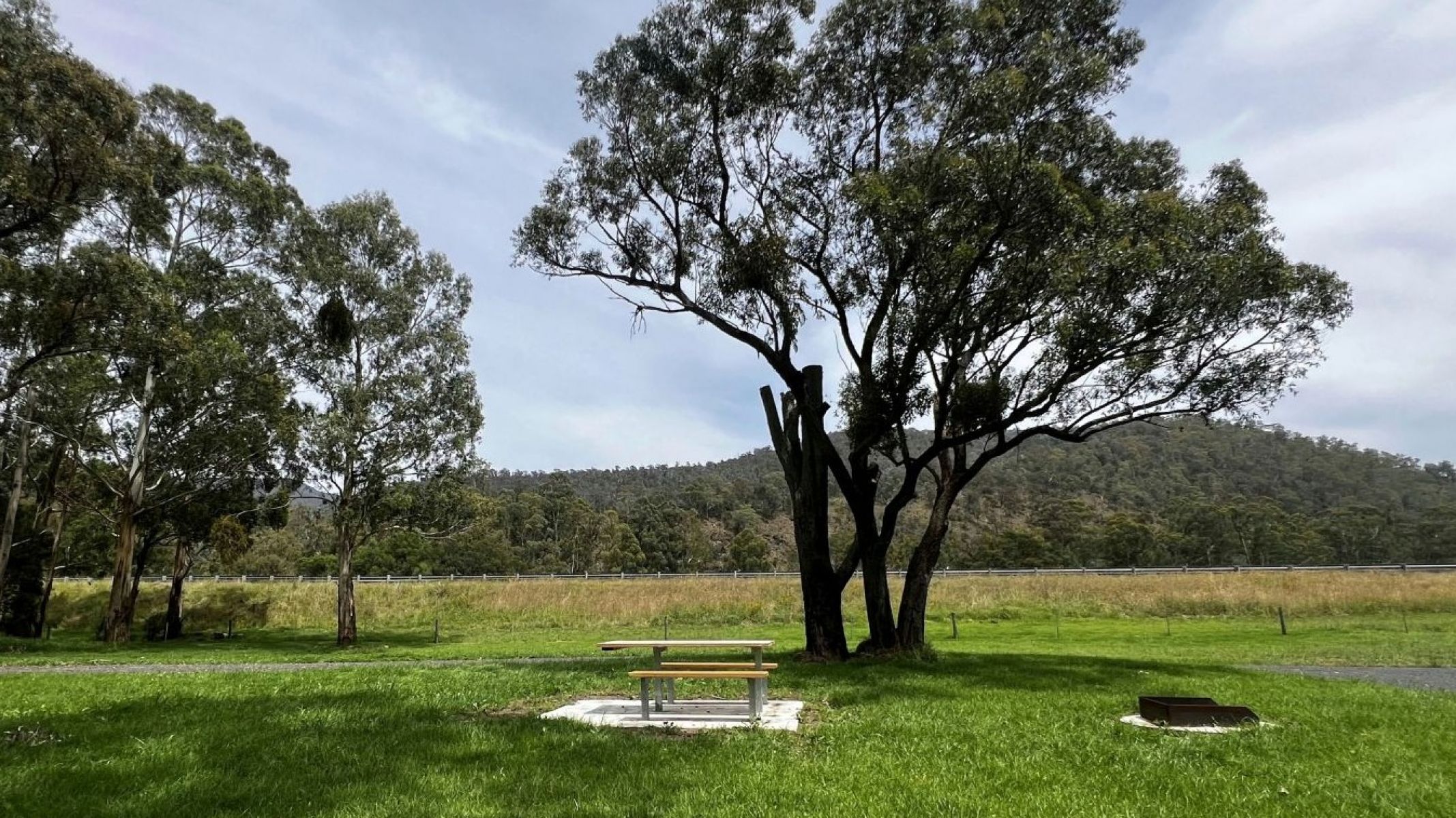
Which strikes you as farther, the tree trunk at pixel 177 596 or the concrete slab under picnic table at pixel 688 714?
the tree trunk at pixel 177 596

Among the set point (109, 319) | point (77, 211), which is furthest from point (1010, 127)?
point (109, 319)

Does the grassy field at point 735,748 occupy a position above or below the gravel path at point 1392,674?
above

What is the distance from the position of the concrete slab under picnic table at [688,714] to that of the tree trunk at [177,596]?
29.6 m

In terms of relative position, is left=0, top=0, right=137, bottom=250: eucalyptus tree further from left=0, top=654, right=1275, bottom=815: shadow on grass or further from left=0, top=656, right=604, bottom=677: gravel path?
left=0, top=654, right=1275, bottom=815: shadow on grass

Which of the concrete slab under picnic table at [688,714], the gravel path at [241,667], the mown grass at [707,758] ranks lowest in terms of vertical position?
the gravel path at [241,667]

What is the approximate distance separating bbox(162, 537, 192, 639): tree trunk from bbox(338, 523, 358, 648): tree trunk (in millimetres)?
8673

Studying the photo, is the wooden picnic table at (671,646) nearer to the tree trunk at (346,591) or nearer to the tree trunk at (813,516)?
the tree trunk at (813,516)

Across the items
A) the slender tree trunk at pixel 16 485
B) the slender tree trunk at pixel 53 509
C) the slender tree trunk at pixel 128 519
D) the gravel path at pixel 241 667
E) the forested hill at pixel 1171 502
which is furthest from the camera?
the forested hill at pixel 1171 502

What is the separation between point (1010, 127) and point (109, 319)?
21.2m

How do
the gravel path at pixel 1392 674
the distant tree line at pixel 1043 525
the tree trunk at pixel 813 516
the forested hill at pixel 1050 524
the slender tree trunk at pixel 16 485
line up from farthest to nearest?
the forested hill at pixel 1050 524
the distant tree line at pixel 1043 525
the slender tree trunk at pixel 16 485
the tree trunk at pixel 813 516
the gravel path at pixel 1392 674

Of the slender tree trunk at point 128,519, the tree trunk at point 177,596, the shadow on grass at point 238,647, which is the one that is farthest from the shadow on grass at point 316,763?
the tree trunk at point 177,596

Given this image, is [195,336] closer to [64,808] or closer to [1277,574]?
[64,808]

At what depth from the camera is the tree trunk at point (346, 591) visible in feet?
88.6

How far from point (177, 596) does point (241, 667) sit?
66.9ft
